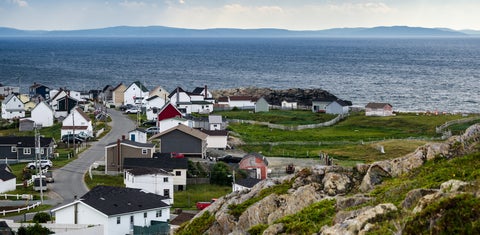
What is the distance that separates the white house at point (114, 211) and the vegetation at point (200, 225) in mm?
11339

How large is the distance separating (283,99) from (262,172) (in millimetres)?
58386

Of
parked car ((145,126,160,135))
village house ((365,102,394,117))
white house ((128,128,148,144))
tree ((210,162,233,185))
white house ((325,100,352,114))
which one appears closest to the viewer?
tree ((210,162,233,185))

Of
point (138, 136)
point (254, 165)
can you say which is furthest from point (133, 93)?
point (254, 165)

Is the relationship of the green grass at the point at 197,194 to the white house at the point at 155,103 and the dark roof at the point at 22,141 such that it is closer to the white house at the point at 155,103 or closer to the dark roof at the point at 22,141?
the dark roof at the point at 22,141

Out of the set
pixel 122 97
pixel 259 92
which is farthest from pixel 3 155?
pixel 259 92

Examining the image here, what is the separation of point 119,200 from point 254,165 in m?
17.6

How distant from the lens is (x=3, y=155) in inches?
2544

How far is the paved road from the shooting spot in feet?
163

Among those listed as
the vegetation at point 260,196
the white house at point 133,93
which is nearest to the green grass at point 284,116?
the white house at point 133,93

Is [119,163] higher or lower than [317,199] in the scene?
lower

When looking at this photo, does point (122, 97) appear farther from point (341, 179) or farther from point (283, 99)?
A: point (341, 179)

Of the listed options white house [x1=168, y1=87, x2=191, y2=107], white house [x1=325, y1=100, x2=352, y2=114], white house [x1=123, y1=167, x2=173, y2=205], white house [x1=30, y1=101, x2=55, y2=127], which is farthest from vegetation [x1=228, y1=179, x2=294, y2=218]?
white house [x1=325, y1=100, x2=352, y2=114]

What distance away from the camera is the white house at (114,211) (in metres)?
37.8

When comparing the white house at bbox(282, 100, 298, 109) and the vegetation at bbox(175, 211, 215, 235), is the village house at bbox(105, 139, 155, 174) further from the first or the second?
the white house at bbox(282, 100, 298, 109)
